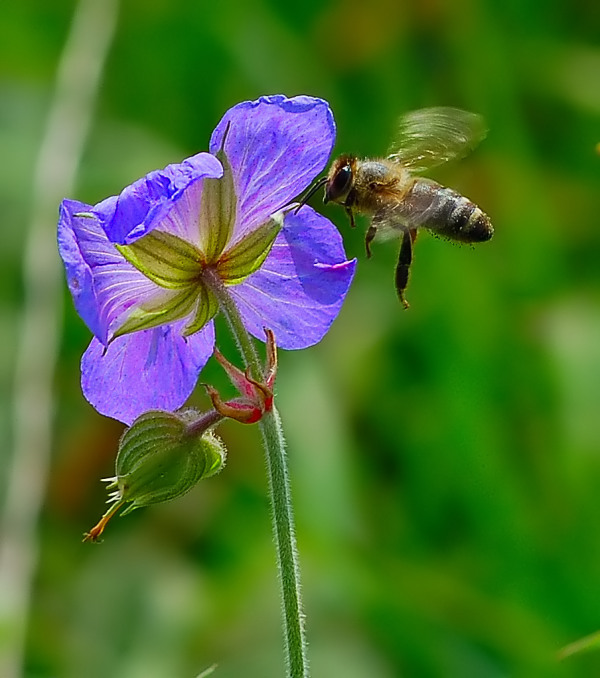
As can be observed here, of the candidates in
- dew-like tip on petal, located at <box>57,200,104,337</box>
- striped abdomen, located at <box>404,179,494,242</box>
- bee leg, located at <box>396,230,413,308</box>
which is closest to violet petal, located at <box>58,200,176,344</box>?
dew-like tip on petal, located at <box>57,200,104,337</box>

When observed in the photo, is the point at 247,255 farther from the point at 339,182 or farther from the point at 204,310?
the point at 339,182

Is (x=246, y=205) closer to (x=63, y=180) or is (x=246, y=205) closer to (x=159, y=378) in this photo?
(x=159, y=378)

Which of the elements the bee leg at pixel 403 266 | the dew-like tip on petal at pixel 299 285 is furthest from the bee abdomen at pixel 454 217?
the dew-like tip on petal at pixel 299 285

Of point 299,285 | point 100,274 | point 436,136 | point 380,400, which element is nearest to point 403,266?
point 299,285

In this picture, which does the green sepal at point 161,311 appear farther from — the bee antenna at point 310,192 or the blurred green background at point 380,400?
the blurred green background at point 380,400

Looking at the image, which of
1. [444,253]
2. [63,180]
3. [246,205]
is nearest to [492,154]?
[444,253]

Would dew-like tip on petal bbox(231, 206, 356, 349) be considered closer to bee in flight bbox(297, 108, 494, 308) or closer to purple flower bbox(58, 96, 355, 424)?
purple flower bbox(58, 96, 355, 424)
